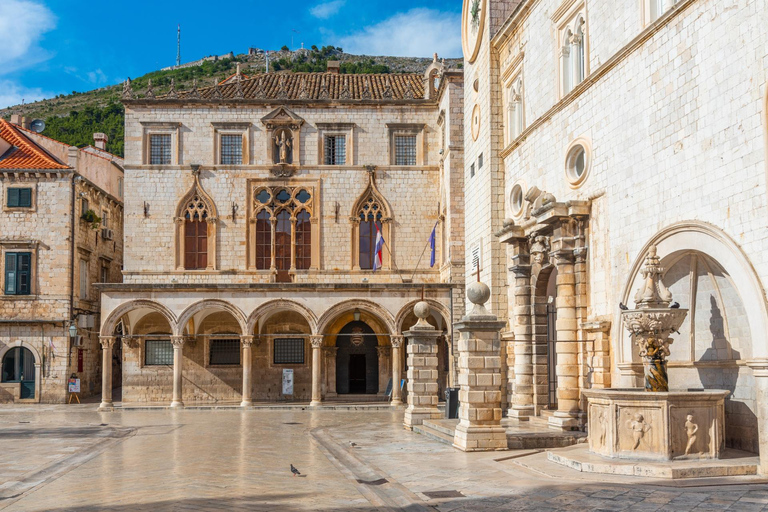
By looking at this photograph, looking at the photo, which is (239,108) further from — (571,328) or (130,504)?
(130,504)

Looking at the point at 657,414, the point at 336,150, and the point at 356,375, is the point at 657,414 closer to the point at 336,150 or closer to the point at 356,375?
the point at 356,375

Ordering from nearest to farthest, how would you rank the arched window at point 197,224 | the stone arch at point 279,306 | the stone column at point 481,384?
1. the stone column at point 481,384
2. the stone arch at point 279,306
3. the arched window at point 197,224

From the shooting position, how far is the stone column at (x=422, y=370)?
20750 mm

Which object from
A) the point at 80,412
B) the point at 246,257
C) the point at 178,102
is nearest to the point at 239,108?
the point at 178,102

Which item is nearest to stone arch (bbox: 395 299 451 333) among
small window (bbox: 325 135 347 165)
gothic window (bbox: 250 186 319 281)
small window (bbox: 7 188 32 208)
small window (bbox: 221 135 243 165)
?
gothic window (bbox: 250 186 319 281)

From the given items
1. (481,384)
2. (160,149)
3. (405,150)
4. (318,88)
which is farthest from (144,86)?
(481,384)

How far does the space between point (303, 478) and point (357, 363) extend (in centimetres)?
2253

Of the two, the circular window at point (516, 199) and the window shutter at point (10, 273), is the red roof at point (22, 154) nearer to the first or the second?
the window shutter at point (10, 273)

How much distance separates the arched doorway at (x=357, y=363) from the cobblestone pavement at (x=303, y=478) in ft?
45.2

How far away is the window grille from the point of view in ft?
115

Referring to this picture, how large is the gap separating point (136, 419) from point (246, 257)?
941 cm

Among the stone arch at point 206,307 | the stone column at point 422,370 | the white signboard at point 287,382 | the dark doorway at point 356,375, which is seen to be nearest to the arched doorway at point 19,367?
the stone arch at point 206,307

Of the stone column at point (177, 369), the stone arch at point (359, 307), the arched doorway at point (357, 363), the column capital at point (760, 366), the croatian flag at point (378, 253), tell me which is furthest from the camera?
the arched doorway at point (357, 363)

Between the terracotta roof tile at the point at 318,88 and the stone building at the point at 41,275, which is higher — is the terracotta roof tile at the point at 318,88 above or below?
above
